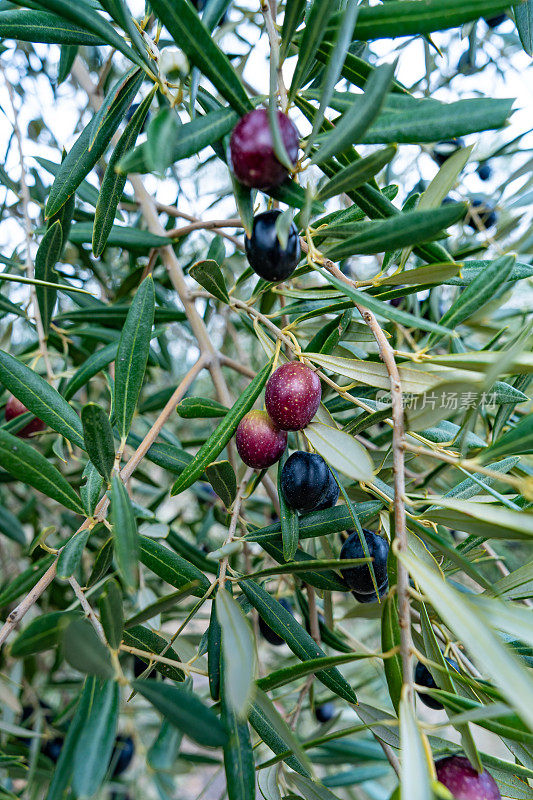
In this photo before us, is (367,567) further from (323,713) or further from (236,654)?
(323,713)

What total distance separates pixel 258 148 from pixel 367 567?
502 millimetres

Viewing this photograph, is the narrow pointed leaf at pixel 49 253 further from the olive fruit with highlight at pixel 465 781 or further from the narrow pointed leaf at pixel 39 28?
the olive fruit with highlight at pixel 465 781

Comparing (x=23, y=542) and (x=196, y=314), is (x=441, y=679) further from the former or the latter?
(x=23, y=542)

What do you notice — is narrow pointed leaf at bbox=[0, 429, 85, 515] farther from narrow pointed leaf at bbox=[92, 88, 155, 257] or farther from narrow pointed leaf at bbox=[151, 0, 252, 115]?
narrow pointed leaf at bbox=[151, 0, 252, 115]

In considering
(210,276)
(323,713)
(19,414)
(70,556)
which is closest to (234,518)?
(70,556)

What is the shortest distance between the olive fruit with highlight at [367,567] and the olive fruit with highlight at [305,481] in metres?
0.10

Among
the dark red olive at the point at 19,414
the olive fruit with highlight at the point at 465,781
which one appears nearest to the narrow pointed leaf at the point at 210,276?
the dark red olive at the point at 19,414

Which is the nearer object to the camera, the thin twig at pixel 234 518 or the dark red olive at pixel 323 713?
the thin twig at pixel 234 518

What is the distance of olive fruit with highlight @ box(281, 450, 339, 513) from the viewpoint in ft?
2.25

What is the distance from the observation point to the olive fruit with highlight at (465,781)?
50cm

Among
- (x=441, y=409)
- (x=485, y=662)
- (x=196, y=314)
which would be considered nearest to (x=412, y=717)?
(x=485, y=662)

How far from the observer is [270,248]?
583mm

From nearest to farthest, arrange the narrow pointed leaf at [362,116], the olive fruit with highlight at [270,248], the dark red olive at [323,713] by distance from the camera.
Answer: the narrow pointed leaf at [362,116], the olive fruit with highlight at [270,248], the dark red olive at [323,713]

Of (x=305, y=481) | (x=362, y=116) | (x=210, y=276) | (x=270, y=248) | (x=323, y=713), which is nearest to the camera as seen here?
(x=362, y=116)
